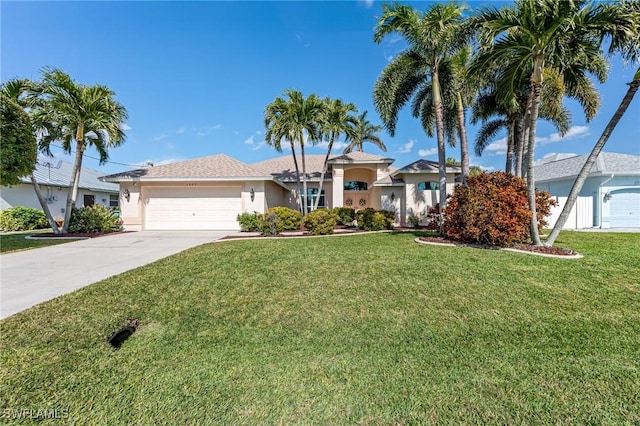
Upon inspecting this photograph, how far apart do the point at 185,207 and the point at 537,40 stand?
1683 centimetres

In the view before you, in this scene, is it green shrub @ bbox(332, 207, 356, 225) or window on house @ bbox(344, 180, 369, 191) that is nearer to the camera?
green shrub @ bbox(332, 207, 356, 225)

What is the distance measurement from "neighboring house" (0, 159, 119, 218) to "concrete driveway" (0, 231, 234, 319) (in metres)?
9.61

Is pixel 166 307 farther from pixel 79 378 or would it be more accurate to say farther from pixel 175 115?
pixel 175 115

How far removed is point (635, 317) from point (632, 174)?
1953 cm

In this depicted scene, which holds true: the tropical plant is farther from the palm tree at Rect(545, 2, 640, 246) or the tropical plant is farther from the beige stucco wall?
the palm tree at Rect(545, 2, 640, 246)

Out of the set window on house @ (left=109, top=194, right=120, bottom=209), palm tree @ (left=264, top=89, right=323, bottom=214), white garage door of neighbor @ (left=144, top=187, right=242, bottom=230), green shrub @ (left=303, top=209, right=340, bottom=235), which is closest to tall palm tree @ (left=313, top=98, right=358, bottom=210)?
palm tree @ (left=264, top=89, right=323, bottom=214)

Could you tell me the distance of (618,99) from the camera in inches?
318

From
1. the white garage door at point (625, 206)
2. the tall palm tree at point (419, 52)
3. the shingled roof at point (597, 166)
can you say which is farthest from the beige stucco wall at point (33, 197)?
the white garage door at point (625, 206)

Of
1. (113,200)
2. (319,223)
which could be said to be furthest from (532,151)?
(113,200)

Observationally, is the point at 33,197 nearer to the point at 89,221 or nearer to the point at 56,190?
the point at 56,190

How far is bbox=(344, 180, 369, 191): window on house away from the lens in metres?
22.2

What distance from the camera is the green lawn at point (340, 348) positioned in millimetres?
2664

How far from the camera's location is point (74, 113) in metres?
13.0

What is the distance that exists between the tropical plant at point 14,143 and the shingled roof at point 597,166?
28890mm
